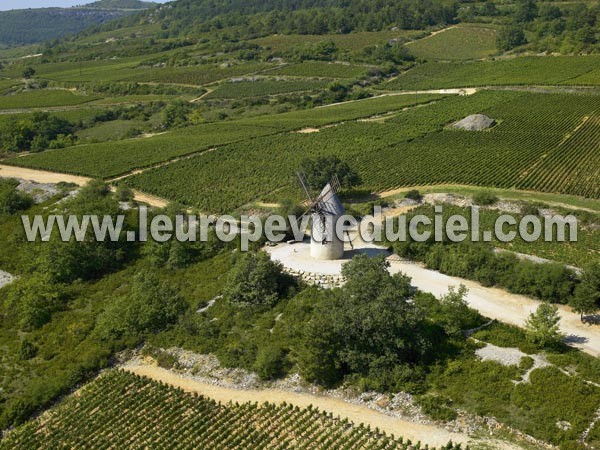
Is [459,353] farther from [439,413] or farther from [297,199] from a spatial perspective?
[297,199]

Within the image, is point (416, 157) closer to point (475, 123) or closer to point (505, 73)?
point (475, 123)

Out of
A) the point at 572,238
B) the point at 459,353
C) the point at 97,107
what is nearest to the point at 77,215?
the point at 459,353

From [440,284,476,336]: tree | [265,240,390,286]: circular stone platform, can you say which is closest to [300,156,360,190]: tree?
[265,240,390,286]: circular stone platform

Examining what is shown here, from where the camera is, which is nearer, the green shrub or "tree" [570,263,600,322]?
the green shrub

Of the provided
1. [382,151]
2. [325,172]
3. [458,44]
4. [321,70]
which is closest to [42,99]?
[321,70]

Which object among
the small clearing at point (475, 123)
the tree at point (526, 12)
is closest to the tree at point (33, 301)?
the small clearing at point (475, 123)

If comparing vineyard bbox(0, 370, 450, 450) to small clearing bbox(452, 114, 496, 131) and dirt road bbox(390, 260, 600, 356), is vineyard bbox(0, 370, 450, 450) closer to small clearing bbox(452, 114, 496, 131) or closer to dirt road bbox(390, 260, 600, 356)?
dirt road bbox(390, 260, 600, 356)
